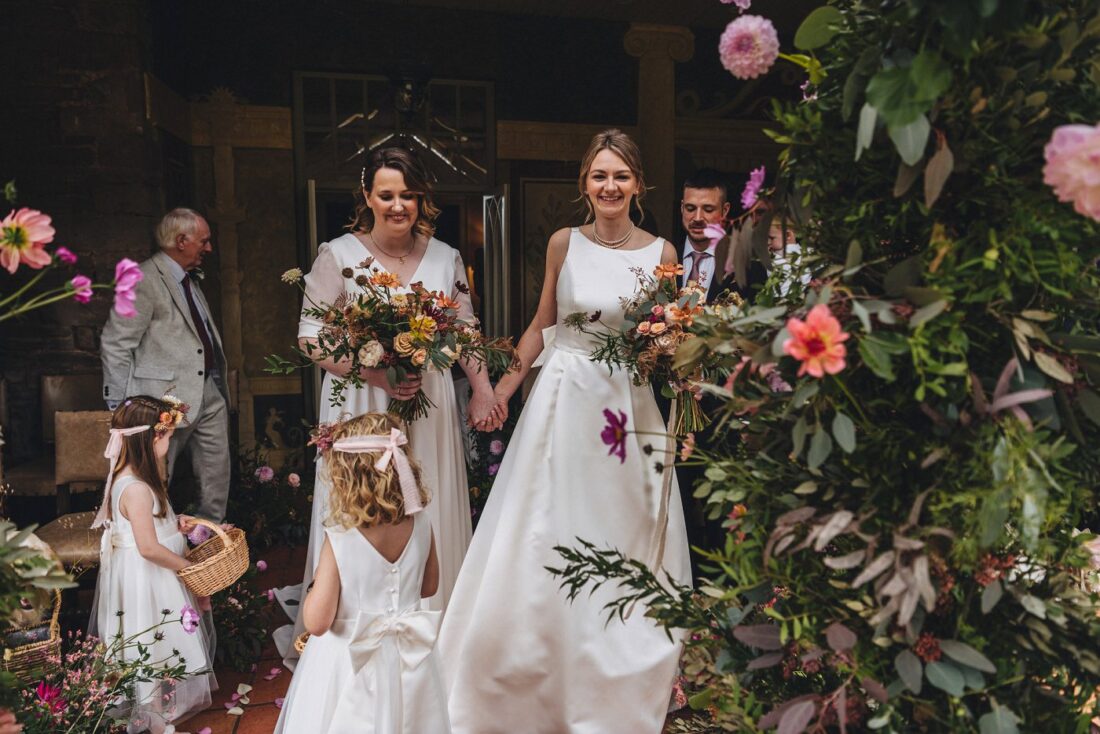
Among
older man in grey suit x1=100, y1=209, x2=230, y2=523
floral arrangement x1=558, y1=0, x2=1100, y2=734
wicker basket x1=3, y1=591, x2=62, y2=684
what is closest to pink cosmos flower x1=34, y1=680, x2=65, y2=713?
wicker basket x1=3, y1=591, x2=62, y2=684

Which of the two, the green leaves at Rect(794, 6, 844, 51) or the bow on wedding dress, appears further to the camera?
the bow on wedding dress

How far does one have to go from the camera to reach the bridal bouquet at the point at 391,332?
266 cm

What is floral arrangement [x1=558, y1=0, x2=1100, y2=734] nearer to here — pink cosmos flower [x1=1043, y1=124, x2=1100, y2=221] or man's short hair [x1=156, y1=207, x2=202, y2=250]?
pink cosmos flower [x1=1043, y1=124, x2=1100, y2=221]

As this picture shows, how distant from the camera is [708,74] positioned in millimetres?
6516

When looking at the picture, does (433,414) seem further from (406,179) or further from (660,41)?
(660,41)

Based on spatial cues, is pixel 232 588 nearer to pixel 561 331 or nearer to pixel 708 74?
pixel 561 331

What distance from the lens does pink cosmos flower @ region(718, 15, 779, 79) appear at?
1178 millimetres

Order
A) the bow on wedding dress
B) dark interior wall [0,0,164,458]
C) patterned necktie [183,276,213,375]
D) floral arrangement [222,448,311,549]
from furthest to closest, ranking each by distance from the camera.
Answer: floral arrangement [222,448,311,549], dark interior wall [0,0,164,458], patterned necktie [183,276,213,375], the bow on wedding dress

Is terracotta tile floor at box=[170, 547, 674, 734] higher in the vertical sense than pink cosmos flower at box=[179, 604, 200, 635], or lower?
lower

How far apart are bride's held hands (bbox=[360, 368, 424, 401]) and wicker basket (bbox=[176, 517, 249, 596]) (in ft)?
2.51

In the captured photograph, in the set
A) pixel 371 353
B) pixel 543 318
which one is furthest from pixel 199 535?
pixel 543 318

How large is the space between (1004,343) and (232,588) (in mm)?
3215

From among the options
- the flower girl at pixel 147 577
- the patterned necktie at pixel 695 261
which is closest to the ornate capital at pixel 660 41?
the patterned necktie at pixel 695 261

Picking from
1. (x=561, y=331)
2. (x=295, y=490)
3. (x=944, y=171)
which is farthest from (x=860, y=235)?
(x=295, y=490)
